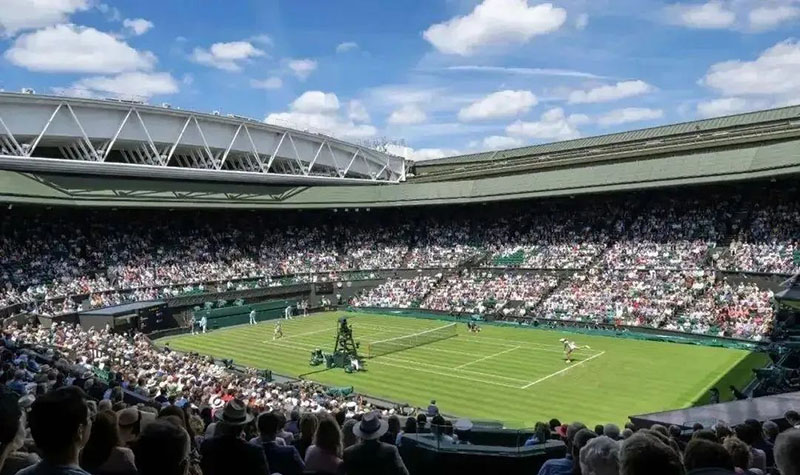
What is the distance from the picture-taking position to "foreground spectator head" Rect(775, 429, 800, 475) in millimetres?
3969

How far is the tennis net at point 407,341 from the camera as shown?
36625 millimetres

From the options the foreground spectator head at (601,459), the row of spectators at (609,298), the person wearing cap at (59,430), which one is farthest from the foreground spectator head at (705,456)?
the row of spectators at (609,298)

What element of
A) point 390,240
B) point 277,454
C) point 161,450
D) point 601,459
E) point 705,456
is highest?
point 390,240

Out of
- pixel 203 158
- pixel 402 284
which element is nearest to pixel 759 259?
pixel 402 284

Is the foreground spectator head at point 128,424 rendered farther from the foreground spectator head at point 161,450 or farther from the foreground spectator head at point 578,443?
the foreground spectator head at point 578,443

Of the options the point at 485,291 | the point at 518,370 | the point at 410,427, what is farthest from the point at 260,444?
the point at 485,291

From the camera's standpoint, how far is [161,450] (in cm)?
405

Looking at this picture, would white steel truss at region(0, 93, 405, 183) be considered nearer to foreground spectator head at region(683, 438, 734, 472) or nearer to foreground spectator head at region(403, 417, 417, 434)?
foreground spectator head at region(403, 417, 417, 434)

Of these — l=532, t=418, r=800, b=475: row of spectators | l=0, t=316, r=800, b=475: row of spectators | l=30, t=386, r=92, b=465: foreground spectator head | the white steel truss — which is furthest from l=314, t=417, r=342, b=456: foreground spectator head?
the white steel truss

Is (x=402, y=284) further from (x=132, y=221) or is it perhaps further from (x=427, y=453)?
(x=427, y=453)

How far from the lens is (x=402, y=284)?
5600 centimetres

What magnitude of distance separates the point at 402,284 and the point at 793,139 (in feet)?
101

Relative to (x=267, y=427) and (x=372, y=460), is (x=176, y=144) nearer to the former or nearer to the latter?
(x=267, y=427)

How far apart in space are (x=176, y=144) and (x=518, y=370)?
34.9 m
